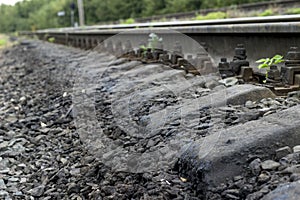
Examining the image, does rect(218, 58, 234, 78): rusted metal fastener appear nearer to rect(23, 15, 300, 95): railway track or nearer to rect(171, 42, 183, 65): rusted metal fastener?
rect(23, 15, 300, 95): railway track

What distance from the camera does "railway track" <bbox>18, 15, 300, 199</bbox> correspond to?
6.88 ft

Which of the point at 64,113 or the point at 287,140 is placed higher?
the point at 287,140

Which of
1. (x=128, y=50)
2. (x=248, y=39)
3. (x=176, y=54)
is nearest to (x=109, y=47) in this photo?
(x=128, y=50)

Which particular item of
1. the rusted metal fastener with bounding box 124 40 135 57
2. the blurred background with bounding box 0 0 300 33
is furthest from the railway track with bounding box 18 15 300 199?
the blurred background with bounding box 0 0 300 33

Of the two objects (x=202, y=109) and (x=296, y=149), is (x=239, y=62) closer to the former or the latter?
(x=202, y=109)

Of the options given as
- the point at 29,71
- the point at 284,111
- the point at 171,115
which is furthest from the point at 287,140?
the point at 29,71

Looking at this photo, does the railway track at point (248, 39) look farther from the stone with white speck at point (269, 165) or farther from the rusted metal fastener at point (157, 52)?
the stone with white speck at point (269, 165)

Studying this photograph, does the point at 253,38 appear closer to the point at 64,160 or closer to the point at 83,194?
the point at 64,160

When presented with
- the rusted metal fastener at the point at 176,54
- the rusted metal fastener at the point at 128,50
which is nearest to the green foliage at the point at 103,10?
the rusted metal fastener at the point at 128,50

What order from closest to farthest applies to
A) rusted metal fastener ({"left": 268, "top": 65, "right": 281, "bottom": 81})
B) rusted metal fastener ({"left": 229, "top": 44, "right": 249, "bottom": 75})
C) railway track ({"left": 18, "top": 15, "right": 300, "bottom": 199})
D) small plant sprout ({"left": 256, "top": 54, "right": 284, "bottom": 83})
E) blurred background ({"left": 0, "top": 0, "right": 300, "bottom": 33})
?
1. railway track ({"left": 18, "top": 15, "right": 300, "bottom": 199})
2. rusted metal fastener ({"left": 268, "top": 65, "right": 281, "bottom": 81})
3. small plant sprout ({"left": 256, "top": 54, "right": 284, "bottom": 83})
4. rusted metal fastener ({"left": 229, "top": 44, "right": 249, "bottom": 75})
5. blurred background ({"left": 0, "top": 0, "right": 300, "bottom": 33})

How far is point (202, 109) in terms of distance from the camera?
3029 millimetres

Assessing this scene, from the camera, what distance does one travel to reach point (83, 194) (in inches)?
104

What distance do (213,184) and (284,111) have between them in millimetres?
662

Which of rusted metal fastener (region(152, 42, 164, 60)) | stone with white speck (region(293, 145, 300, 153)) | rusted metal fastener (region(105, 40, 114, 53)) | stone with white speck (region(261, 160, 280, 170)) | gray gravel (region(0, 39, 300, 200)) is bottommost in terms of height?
gray gravel (region(0, 39, 300, 200))
